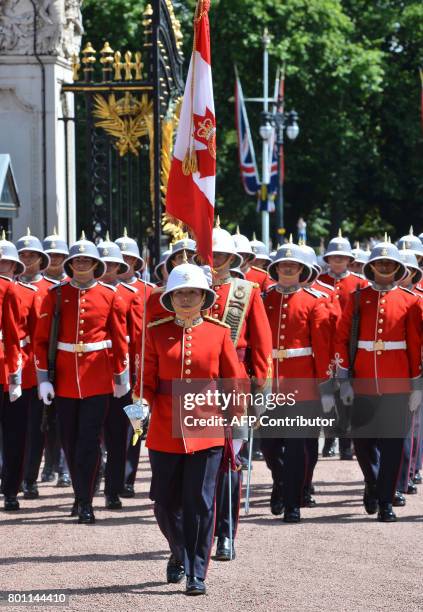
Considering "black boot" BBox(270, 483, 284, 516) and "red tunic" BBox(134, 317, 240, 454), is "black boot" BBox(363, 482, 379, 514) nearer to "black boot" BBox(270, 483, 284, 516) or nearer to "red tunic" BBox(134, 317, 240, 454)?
"black boot" BBox(270, 483, 284, 516)

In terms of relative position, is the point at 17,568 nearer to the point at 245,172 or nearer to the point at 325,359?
the point at 325,359

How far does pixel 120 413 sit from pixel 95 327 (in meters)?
1.15

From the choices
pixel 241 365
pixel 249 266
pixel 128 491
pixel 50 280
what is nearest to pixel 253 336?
pixel 241 365

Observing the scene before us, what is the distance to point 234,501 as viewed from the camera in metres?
9.12

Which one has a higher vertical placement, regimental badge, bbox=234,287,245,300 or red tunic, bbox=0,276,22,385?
regimental badge, bbox=234,287,245,300

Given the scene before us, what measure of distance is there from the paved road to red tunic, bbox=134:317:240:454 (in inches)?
30.4

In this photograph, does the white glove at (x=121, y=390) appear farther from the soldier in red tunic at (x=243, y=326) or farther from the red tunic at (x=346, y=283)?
the red tunic at (x=346, y=283)

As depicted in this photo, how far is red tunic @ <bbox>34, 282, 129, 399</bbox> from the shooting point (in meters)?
10.4

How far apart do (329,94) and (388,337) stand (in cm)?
2806

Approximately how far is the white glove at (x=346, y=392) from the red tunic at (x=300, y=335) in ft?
0.57

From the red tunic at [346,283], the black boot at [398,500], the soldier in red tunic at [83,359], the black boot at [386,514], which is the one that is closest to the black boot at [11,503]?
the soldier in red tunic at [83,359]

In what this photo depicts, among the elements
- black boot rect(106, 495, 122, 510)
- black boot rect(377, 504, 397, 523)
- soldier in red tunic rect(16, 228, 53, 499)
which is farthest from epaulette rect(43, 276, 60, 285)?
black boot rect(377, 504, 397, 523)

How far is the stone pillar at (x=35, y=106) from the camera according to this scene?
16.1m

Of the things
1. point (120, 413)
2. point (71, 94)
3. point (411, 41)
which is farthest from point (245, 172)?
point (120, 413)
